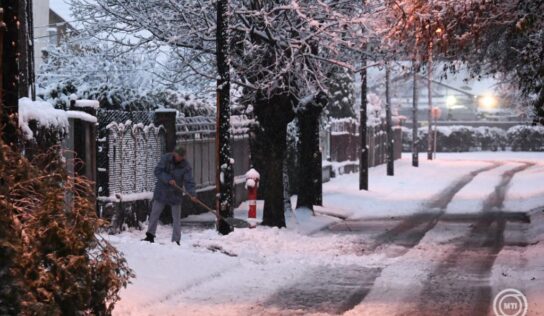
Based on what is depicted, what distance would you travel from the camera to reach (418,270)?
12695 mm

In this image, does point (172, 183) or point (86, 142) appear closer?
point (86, 142)

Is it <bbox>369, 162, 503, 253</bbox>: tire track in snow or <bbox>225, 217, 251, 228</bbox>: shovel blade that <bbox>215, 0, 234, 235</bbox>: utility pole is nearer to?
<bbox>225, 217, 251, 228</bbox>: shovel blade

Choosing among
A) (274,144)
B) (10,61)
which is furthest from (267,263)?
(10,61)

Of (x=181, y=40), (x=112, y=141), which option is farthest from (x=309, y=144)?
(x=112, y=141)

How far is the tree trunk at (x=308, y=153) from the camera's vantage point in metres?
20.6

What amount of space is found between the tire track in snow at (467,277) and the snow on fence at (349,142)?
13.6 metres

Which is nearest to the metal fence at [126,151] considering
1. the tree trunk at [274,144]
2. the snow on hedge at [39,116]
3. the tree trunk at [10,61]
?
the snow on hedge at [39,116]

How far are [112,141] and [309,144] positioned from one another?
5.87 m

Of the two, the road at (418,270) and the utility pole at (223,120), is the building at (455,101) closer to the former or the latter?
the road at (418,270)

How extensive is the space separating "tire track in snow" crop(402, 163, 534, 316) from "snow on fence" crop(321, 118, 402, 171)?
1358 cm

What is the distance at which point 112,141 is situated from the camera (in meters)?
16.3

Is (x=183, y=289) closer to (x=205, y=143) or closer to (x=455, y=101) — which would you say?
(x=205, y=143)

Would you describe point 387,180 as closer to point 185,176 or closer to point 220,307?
point 185,176

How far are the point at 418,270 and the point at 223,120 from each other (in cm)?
422
